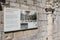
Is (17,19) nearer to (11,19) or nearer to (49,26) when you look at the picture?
(11,19)

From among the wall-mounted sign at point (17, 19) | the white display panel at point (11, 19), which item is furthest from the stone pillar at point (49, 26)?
the white display panel at point (11, 19)

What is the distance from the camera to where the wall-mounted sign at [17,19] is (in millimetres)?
1594

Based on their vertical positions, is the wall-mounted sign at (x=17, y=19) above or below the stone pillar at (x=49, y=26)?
above

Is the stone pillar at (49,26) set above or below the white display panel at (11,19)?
below

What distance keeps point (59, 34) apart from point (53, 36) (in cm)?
30

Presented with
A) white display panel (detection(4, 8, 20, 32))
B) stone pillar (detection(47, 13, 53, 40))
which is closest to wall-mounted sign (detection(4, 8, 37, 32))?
white display panel (detection(4, 8, 20, 32))

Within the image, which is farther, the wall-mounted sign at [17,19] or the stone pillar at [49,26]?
the stone pillar at [49,26]

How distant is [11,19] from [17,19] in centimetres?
12

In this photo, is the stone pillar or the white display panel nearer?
the white display panel

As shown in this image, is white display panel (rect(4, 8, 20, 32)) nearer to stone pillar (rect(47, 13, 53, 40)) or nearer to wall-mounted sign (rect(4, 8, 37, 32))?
wall-mounted sign (rect(4, 8, 37, 32))

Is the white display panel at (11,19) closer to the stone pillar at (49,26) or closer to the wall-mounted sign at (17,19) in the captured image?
the wall-mounted sign at (17,19)

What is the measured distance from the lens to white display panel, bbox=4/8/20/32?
1.58 m

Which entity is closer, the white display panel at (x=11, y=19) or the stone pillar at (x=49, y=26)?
the white display panel at (x=11, y=19)

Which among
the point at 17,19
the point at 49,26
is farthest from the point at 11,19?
the point at 49,26
